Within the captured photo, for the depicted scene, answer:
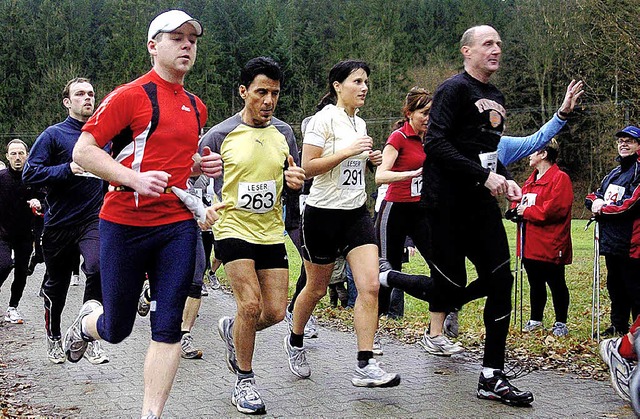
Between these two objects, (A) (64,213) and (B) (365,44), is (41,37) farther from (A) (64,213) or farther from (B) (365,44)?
(A) (64,213)

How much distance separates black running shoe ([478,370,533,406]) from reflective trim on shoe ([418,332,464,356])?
1610 millimetres

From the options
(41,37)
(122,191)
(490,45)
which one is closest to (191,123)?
(122,191)

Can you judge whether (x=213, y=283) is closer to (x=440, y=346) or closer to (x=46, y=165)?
(x=46, y=165)

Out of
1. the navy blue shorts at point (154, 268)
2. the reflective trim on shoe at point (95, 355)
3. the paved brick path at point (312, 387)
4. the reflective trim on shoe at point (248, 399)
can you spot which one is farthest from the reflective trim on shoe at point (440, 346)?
the navy blue shorts at point (154, 268)

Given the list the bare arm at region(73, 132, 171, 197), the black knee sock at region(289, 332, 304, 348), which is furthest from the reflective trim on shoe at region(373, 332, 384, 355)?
the bare arm at region(73, 132, 171, 197)

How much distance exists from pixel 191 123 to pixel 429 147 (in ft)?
6.27

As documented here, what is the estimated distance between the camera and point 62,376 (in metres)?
7.16

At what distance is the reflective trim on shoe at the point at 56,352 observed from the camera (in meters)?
7.78

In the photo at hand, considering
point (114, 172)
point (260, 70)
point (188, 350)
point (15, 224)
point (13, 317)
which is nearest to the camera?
point (114, 172)

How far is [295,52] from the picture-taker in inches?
2532

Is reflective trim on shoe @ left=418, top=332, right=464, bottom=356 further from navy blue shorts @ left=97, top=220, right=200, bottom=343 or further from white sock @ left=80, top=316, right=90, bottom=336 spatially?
navy blue shorts @ left=97, top=220, right=200, bottom=343

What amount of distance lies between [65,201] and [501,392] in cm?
419

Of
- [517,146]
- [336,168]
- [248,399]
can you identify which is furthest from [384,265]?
[248,399]

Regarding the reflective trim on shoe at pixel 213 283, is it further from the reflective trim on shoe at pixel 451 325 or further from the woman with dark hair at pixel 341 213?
the woman with dark hair at pixel 341 213
